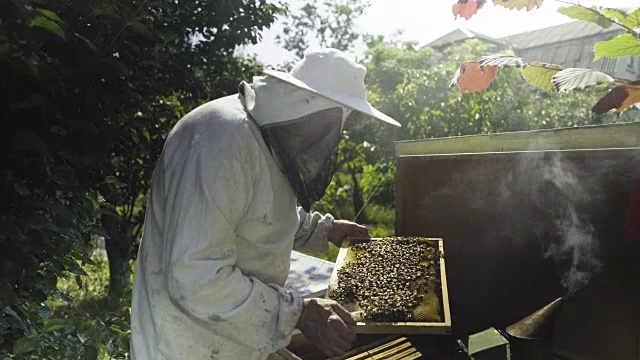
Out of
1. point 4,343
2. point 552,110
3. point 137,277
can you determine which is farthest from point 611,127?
point 552,110

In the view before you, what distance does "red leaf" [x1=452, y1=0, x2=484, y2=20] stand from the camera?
267 cm

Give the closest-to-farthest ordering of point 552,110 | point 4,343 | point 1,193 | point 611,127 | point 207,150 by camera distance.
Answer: point 1,193
point 207,150
point 4,343
point 611,127
point 552,110

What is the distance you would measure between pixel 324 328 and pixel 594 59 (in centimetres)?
175

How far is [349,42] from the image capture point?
13.0 m

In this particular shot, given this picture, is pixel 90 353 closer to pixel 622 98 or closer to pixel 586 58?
pixel 622 98

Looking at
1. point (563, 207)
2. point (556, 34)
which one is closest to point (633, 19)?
point (563, 207)

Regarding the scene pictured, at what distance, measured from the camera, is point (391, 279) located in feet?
9.40

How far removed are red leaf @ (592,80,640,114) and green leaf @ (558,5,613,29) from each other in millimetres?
315

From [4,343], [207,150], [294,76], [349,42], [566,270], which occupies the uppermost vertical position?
[349,42]

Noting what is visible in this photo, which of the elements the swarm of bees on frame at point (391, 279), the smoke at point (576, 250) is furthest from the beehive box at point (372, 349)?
the smoke at point (576, 250)

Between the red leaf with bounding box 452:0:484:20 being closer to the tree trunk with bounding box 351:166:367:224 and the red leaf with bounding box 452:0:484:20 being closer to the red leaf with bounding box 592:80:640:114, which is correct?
the red leaf with bounding box 592:80:640:114

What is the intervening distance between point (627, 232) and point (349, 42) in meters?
11.1

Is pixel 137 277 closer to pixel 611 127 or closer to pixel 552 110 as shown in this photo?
pixel 611 127

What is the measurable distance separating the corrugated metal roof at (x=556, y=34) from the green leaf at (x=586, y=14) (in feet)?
13.6
